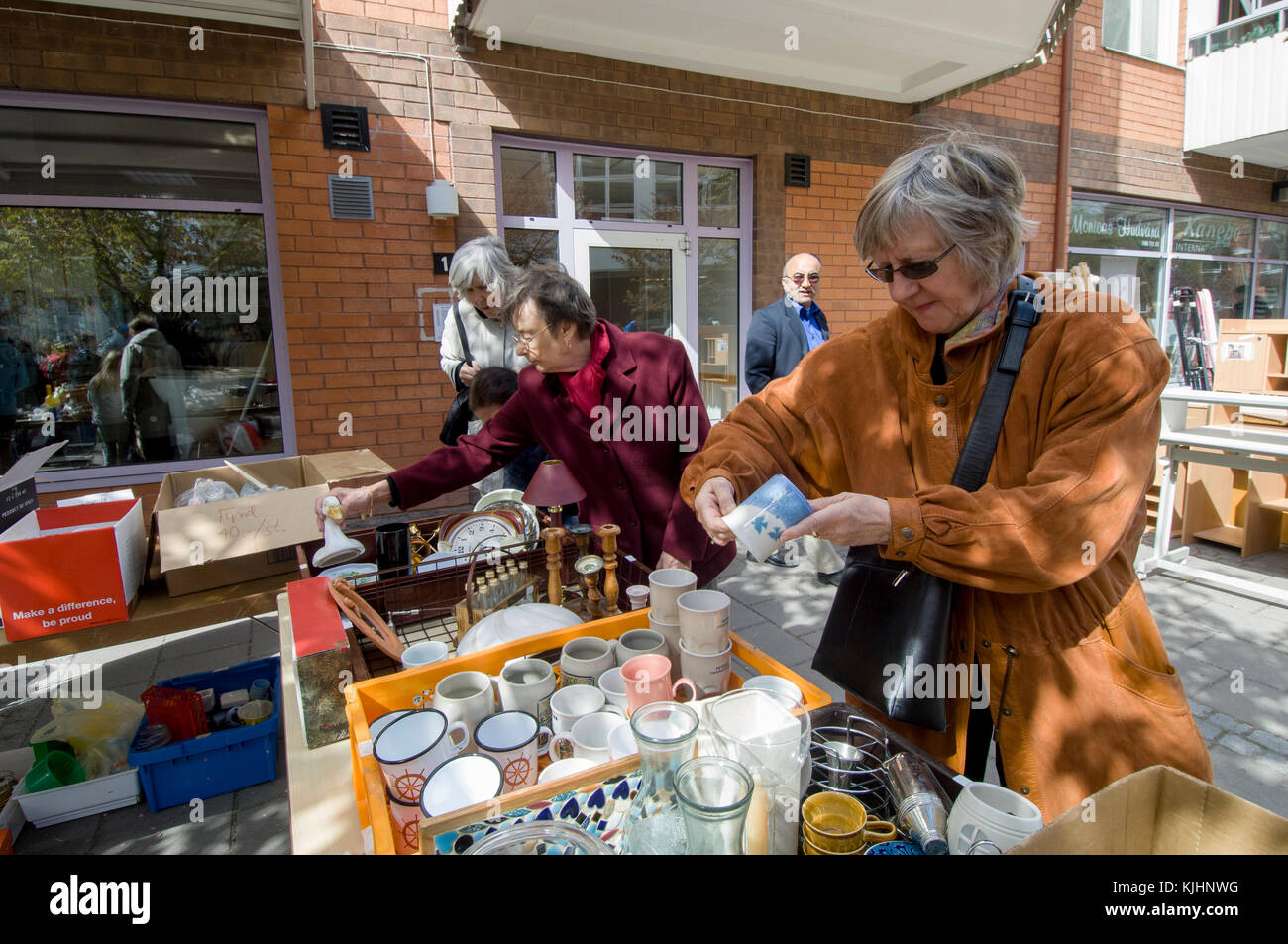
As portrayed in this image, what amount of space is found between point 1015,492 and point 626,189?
5.41 m

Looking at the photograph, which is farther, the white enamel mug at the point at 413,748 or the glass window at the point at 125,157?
→ the glass window at the point at 125,157

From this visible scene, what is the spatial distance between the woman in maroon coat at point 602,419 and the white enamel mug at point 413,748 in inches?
44.3

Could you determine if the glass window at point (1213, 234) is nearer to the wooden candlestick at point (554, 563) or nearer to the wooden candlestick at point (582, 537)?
the wooden candlestick at point (582, 537)

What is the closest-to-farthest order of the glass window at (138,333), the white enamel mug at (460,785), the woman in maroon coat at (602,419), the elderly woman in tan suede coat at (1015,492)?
the white enamel mug at (460,785)
the elderly woman in tan suede coat at (1015,492)
the woman in maroon coat at (602,419)
the glass window at (138,333)

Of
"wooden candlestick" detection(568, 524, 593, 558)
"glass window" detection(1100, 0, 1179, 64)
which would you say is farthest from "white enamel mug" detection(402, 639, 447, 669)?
"glass window" detection(1100, 0, 1179, 64)

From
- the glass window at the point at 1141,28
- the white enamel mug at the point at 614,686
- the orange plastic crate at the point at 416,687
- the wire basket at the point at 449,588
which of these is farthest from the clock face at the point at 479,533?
the glass window at the point at 1141,28

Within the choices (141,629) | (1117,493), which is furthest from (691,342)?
(1117,493)

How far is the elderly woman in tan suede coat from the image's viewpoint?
117 centimetres

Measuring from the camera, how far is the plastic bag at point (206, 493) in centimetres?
259

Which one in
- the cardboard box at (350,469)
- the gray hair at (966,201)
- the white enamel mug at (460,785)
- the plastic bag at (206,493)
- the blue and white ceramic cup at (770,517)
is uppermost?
the gray hair at (966,201)

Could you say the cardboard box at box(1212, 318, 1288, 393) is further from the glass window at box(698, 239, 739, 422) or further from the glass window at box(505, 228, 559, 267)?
the glass window at box(505, 228, 559, 267)

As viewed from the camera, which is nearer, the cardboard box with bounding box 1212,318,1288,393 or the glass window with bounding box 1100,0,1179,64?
the cardboard box with bounding box 1212,318,1288,393

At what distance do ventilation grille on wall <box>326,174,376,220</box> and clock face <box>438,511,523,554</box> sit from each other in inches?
140
